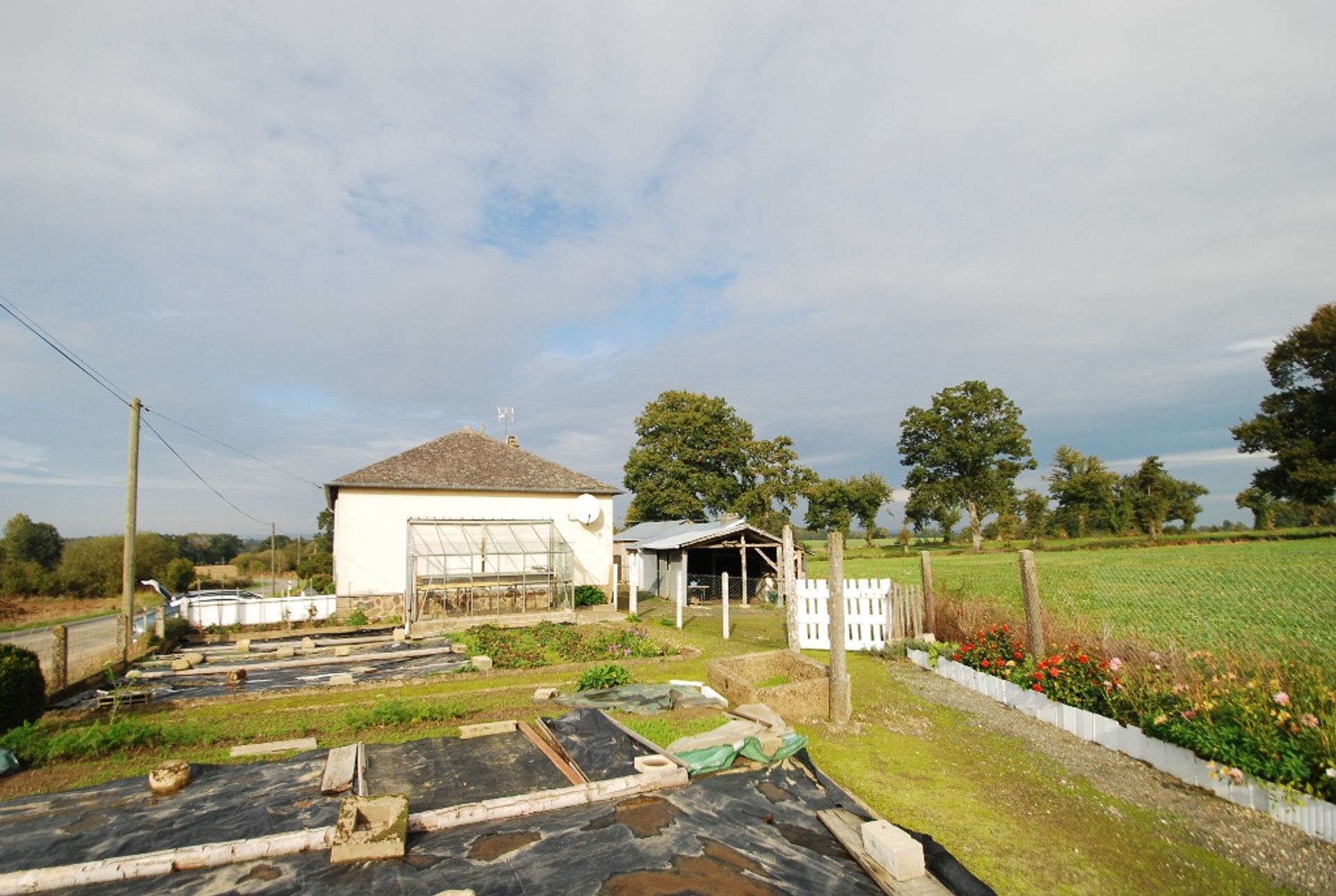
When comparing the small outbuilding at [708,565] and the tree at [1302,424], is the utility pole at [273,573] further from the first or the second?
the tree at [1302,424]

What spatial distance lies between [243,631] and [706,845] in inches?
839

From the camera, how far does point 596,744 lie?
6.98 m

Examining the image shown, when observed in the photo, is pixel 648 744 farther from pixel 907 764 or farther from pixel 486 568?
pixel 486 568

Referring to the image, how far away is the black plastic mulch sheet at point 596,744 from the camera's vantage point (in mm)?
6238

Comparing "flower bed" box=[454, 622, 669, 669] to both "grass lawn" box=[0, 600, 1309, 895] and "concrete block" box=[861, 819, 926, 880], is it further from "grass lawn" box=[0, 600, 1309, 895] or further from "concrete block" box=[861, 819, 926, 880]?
"concrete block" box=[861, 819, 926, 880]

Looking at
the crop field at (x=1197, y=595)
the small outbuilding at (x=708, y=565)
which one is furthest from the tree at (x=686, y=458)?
the crop field at (x=1197, y=595)

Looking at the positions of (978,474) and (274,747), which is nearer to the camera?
(274,747)

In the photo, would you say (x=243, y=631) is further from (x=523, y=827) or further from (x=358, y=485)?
(x=523, y=827)

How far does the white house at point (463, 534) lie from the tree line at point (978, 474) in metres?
15.0

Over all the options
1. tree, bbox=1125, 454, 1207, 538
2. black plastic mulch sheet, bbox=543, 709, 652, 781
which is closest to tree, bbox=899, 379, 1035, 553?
tree, bbox=1125, 454, 1207, 538

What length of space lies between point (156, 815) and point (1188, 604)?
1908 cm

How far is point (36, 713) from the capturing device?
9.79m

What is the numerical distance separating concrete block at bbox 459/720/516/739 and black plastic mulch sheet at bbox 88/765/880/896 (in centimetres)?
312

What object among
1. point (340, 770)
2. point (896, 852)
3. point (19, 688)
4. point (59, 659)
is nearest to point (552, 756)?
point (340, 770)
